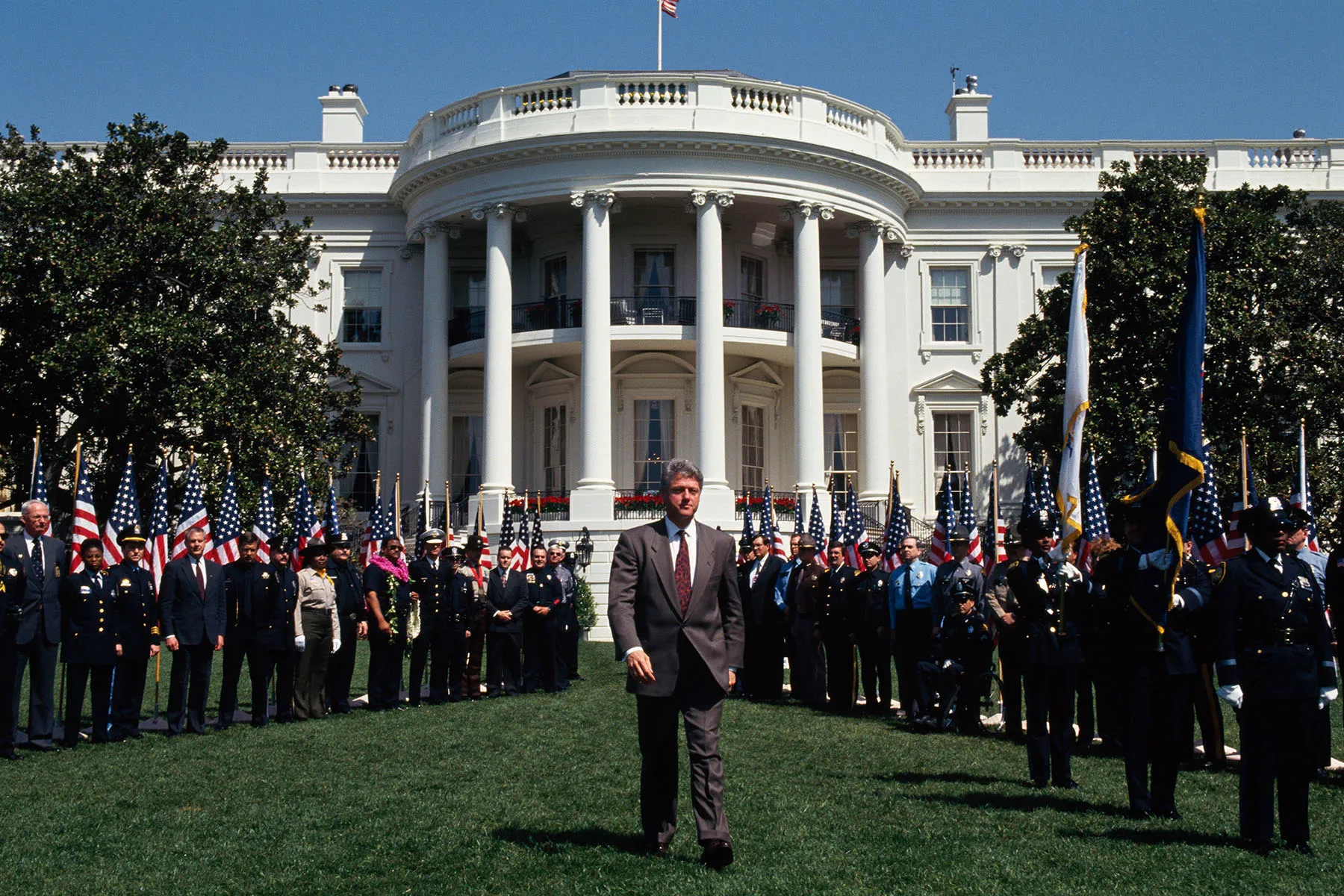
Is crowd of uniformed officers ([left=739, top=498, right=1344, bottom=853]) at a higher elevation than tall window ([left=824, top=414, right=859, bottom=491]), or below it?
below

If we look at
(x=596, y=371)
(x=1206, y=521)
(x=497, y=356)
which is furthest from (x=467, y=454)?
(x=1206, y=521)

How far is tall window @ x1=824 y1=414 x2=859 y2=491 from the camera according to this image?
37.8 m

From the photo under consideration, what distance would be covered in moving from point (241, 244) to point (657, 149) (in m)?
9.72

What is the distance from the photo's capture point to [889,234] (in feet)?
120

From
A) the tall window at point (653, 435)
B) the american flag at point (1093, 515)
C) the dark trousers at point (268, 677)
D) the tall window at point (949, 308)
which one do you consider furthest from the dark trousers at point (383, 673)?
the tall window at point (949, 308)

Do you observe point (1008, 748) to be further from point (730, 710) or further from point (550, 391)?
point (550, 391)

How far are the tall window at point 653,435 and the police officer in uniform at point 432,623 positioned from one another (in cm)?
1760

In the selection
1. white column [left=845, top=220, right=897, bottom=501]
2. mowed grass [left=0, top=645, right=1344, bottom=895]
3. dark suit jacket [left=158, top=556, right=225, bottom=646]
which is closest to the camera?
mowed grass [left=0, top=645, right=1344, bottom=895]

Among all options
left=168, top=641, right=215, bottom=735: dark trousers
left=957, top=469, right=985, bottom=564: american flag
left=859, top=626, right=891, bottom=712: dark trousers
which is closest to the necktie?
left=957, top=469, right=985, bottom=564: american flag

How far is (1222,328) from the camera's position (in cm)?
2970

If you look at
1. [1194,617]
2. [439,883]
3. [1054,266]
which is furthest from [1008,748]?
[1054,266]

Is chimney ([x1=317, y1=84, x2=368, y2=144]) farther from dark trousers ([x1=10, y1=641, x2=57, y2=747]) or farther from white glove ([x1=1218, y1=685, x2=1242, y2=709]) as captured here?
white glove ([x1=1218, y1=685, x2=1242, y2=709])

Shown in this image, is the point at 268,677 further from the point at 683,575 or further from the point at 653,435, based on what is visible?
the point at 653,435

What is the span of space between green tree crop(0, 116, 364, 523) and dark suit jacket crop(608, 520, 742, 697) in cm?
2199
